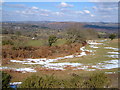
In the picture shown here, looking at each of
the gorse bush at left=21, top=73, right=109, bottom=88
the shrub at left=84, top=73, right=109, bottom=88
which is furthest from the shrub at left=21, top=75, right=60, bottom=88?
the shrub at left=84, top=73, right=109, bottom=88

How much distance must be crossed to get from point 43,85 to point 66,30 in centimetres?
2638

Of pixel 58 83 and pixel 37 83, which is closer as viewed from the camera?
pixel 37 83

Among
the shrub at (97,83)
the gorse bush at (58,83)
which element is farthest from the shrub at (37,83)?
the shrub at (97,83)

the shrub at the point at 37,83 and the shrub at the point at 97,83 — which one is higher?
the shrub at the point at 37,83

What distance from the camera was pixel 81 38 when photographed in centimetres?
2745

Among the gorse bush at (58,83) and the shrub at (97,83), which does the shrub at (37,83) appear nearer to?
the gorse bush at (58,83)

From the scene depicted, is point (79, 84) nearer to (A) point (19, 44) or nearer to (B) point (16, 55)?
(B) point (16, 55)

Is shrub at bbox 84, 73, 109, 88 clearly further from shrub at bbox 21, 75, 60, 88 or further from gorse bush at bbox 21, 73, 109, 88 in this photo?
shrub at bbox 21, 75, 60, 88

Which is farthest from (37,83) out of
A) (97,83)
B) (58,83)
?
(97,83)

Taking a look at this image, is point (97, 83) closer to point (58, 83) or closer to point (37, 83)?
point (58, 83)

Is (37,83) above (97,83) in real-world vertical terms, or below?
above

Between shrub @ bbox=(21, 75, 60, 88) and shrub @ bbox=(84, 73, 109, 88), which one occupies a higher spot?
shrub @ bbox=(21, 75, 60, 88)

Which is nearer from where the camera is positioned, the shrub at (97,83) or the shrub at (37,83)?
the shrub at (37,83)

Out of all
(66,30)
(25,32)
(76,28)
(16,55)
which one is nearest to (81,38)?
(76,28)
